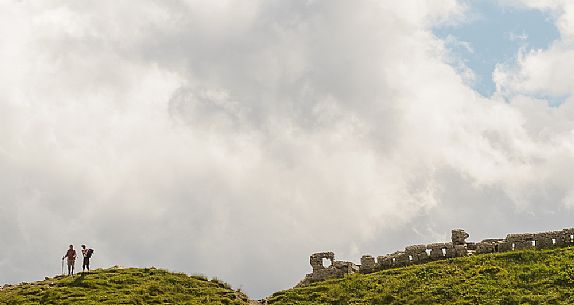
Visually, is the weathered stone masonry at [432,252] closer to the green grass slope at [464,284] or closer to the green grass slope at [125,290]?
the green grass slope at [464,284]

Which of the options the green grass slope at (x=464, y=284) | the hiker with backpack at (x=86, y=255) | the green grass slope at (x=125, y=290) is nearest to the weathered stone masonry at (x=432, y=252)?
the green grass slope at (x=464, y=284)

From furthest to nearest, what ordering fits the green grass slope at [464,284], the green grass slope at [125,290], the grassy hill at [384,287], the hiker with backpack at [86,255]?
the hiker with backpack at [86,255] → the green grass slope at [125,290] → the grassy hill at [384,287] → the green grass slope at [464,284]

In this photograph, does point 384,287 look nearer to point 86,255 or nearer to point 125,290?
point 125,290

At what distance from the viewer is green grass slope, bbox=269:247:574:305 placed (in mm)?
52156

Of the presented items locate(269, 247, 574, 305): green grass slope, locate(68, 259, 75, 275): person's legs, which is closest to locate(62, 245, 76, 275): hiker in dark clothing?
locate(68, 259, 75, 275): person's legs

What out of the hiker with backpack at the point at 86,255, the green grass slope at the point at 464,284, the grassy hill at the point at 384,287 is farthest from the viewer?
the hiker with backpack at the point at 86,255

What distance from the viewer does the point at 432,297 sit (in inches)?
2109

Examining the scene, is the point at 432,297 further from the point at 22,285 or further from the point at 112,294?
the point at 22,285

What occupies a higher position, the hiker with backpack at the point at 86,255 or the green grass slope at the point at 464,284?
the hiker with backpack at the point at 86,255

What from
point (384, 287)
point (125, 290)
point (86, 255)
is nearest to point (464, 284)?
point (384, 287)

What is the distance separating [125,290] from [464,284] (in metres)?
23.3

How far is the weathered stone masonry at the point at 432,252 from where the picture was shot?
205 ft

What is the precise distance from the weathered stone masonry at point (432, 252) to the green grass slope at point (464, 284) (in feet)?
7.30

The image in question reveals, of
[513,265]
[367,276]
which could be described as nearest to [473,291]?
[513,265]
